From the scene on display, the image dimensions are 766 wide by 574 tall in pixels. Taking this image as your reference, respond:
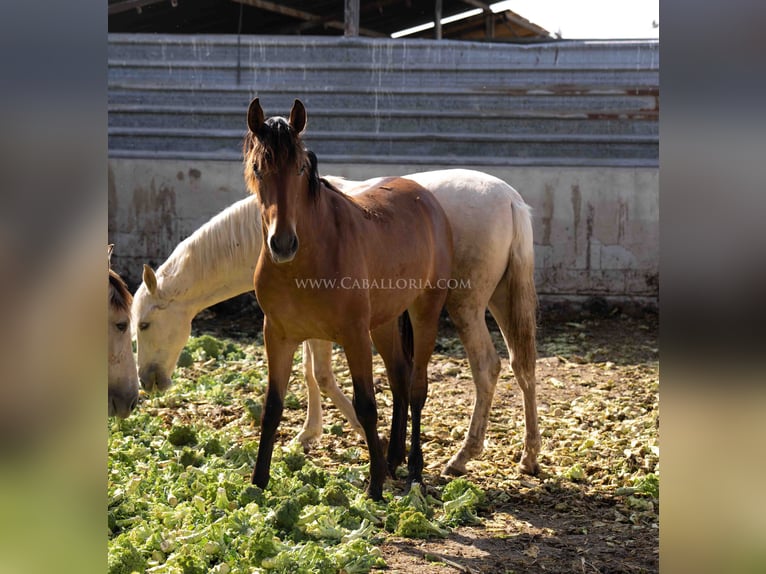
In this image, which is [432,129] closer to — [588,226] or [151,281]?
[588,226]

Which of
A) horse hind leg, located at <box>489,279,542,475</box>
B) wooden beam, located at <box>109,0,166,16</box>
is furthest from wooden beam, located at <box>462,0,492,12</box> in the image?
horse hind leg, located at <box>489,279,542,475</box>

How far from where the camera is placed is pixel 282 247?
350cm

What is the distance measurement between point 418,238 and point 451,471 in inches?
56.4

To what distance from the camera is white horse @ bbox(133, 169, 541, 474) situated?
203 inches

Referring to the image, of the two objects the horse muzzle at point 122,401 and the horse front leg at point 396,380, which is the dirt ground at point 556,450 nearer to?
the horse front leg at point 396,380

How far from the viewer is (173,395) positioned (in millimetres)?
6398

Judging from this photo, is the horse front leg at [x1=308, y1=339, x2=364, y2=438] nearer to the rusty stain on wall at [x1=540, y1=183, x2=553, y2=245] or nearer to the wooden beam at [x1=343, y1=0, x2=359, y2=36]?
the rusty stain on wall at [x1=540, y1=183, x2=553, y2=245]

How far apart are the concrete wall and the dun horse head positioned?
6.57 metres

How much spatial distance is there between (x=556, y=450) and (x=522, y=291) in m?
1.10

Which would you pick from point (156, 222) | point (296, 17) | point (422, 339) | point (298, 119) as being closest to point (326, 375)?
point (422, 339)

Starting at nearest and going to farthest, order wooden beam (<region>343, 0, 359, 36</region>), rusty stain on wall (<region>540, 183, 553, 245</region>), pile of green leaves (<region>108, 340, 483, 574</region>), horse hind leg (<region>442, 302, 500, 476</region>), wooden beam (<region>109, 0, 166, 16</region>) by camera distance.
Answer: pile of green leaves (<region>108, 340, 483, 574</region>), horse hind leg (<region>442, 302, 500, 476</region>), rusty stain on wall (<region>540, 183, 553, 245</region>), wooden beam (<region>343, 0, 359, 36</region>), wooden beam (<region>109, 0, 166, 16</region>)

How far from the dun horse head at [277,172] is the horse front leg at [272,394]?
591 mm

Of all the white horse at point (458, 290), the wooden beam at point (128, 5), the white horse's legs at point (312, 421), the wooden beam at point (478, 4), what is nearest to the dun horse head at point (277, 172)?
the white horse at point (458, 290)
